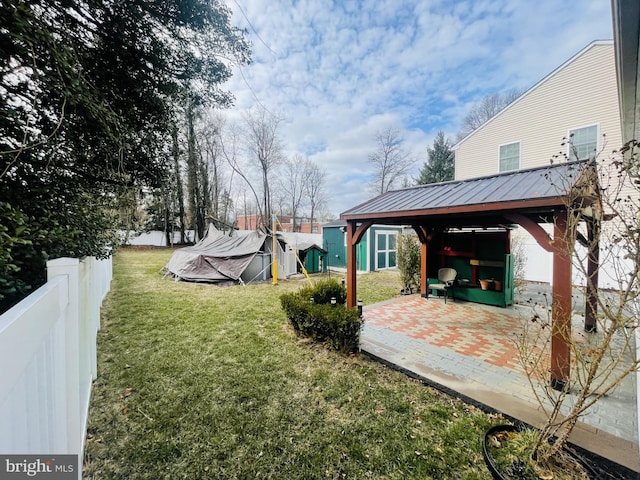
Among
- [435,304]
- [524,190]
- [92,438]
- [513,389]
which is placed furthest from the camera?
[435,304]

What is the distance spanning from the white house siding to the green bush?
372 inches

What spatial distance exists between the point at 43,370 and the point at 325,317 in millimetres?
3287

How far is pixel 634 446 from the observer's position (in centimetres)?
226

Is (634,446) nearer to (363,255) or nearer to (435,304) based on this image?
(435,304)

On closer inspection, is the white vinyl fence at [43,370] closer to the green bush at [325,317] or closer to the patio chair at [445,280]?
the green bush at [325,317]

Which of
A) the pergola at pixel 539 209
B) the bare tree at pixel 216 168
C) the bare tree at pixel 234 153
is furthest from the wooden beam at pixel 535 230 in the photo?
the bare tree at pixel 234 153

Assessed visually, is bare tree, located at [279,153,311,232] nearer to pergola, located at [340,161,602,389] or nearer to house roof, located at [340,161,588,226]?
house roof, located at [340,161,588,226]

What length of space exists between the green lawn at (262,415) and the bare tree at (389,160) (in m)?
20.4

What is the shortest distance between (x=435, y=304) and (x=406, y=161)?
18185mm

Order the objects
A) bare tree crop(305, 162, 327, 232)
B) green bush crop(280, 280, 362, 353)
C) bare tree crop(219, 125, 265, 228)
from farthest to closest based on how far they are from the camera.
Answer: bare tree crop(305, 162, 327, 232)
bare tree crop(219, 125, 265, 228)
green bush crop(280, 280, 362, 353)

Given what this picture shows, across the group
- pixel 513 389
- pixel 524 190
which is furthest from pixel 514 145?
pixel 513 389

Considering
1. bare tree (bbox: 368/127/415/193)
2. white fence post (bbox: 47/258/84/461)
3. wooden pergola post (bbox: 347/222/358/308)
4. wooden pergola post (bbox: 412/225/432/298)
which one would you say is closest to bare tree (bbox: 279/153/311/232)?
bare tree (bbox: 368/127/415/193)

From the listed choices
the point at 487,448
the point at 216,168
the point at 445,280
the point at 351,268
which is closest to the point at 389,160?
the point at 216,168

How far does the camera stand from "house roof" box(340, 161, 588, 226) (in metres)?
3.00
